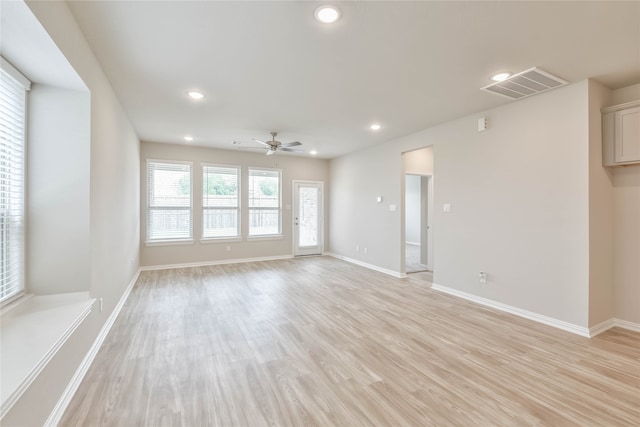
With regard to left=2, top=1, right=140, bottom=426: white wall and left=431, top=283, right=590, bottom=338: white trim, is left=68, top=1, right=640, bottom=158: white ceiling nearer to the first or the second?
left=2, top=1, right=140, bottom=426: white wall

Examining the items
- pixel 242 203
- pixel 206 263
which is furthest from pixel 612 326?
pixel 206 263

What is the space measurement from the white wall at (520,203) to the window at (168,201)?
4.98 m

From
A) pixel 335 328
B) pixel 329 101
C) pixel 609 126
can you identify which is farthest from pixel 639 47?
pixel 335 328

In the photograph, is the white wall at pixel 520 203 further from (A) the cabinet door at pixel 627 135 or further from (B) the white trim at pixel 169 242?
(B) the white trim at pixel 169 242

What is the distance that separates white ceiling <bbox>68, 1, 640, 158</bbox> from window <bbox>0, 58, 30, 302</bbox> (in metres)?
0.68

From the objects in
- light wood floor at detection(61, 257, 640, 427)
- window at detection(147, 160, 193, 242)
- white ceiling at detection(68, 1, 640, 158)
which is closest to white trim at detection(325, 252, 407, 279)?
light wood floor at detection(61, 257, 640, 427)

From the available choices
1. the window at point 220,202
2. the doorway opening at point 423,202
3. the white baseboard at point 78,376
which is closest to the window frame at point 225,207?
the window at point 220,202

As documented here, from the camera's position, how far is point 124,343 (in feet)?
8.92

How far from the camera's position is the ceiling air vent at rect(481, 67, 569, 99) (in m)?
2.84

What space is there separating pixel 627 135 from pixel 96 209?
5.39 metres

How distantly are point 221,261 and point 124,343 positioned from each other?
4014 mm

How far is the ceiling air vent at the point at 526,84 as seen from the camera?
2838mm

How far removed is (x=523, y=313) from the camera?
3.48m

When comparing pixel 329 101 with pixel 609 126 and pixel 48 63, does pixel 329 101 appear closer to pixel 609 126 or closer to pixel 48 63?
pixel 48 63
